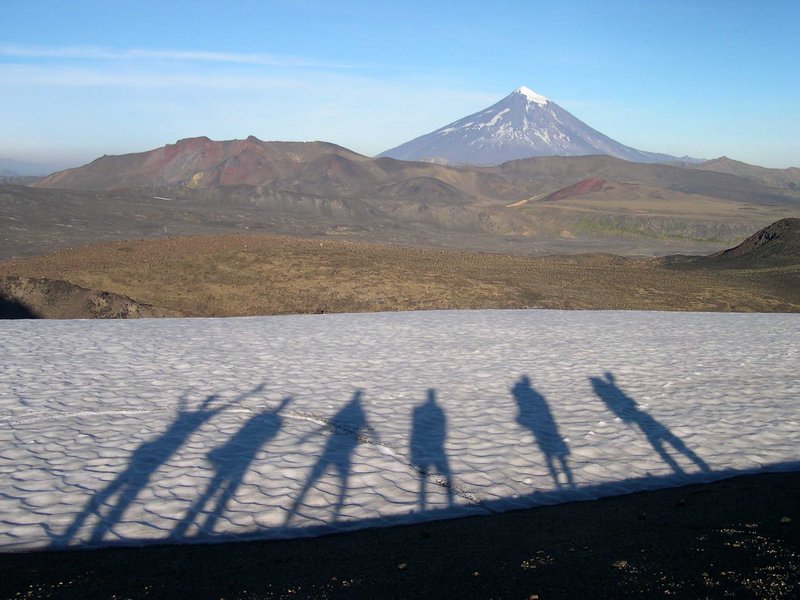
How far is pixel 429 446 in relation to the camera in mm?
6469

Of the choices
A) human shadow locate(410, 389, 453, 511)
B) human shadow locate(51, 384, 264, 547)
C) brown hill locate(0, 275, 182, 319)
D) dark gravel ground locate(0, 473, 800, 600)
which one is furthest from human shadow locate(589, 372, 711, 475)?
brown hill locate(0, 275, 182, 319)

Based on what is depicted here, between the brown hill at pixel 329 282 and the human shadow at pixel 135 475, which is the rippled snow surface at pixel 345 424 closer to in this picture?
the human shadow at pixel 135 475

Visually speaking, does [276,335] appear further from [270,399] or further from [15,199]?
[15,199]

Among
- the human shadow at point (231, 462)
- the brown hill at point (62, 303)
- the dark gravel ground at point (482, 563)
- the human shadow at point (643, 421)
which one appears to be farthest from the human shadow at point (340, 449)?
the brown hill at point (62, 303)

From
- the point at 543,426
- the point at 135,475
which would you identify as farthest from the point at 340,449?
the point at 543,426

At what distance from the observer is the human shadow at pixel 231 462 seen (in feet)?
15.8

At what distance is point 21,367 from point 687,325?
1139 cm

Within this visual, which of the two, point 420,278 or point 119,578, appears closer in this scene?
point 119,578

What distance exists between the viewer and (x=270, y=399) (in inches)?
308

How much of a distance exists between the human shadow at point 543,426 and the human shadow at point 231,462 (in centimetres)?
243

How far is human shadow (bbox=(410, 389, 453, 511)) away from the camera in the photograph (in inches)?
220

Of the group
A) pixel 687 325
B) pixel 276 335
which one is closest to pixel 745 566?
pixel 276 335

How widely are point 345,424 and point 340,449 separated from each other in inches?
28.5

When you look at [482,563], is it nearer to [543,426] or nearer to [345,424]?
[345,424]
